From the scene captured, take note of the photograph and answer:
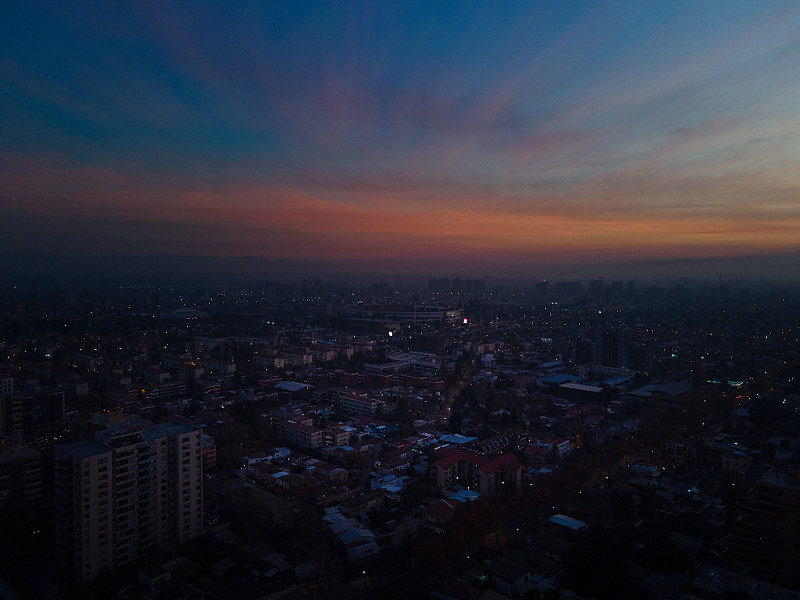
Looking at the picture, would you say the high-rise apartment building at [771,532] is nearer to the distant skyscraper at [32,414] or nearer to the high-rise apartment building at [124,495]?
the high-rise apartment building at [124,495]

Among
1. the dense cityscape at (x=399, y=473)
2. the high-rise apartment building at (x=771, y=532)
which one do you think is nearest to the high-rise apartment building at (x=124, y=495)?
the dense cityscape at (x=399, y=473)

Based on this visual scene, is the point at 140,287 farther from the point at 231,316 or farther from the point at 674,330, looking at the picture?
the point at 674,330

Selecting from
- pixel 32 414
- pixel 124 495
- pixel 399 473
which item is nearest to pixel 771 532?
pixel 399 473

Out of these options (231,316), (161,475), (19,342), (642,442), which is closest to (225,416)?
(161,475)

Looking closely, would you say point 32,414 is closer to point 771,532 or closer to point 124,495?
point 124,495

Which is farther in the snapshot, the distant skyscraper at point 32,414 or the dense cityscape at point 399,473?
the distant skyscraper at point 32,414
